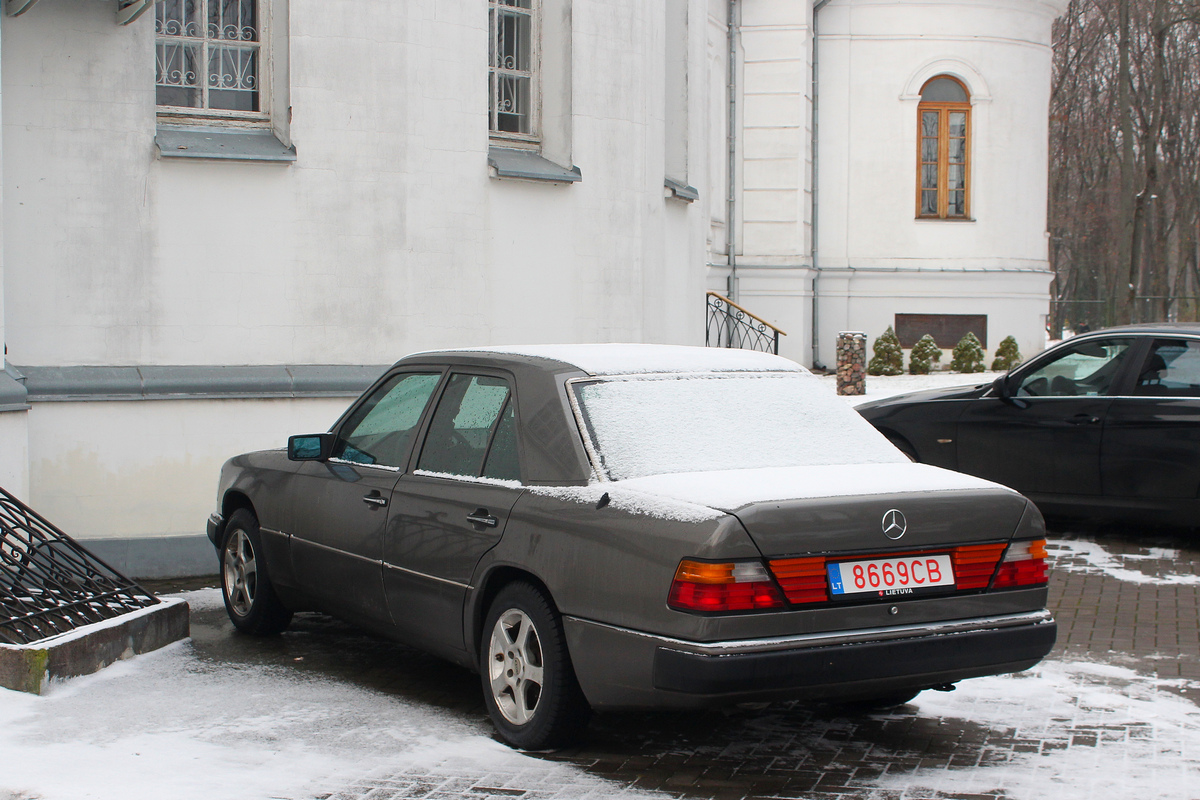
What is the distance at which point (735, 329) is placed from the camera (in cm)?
2561

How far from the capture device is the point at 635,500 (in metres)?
4.77

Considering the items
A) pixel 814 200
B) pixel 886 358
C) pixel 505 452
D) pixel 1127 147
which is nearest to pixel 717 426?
Result: pixel 505 452

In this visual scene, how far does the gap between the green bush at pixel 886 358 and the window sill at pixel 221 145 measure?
59.4 ft

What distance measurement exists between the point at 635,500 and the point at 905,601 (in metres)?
0.95

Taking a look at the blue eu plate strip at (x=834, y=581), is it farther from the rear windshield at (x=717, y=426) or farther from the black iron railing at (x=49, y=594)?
the black iron railing at (x=49, y=594)

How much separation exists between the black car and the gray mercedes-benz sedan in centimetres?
477

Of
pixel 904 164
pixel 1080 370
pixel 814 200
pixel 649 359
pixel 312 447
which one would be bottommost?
pixel 312 447

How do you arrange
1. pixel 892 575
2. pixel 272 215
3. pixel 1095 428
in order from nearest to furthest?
1. pixel 892 575
2. pixel 272 215
3. pixel 1095 428

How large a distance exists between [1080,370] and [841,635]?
6282 mm

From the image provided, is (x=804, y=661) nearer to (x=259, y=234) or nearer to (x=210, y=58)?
(x=259, y=234)

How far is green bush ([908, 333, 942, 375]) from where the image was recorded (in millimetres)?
26359

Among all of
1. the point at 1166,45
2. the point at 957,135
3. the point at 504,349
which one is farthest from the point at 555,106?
the point at 1166,45

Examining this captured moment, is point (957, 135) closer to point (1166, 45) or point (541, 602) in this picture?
point (1166, 45)

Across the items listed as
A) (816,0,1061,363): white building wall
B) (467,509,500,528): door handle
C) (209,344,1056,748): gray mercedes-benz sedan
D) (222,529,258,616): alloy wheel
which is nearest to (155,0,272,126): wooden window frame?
(222,529,258,616): alloy wheel
